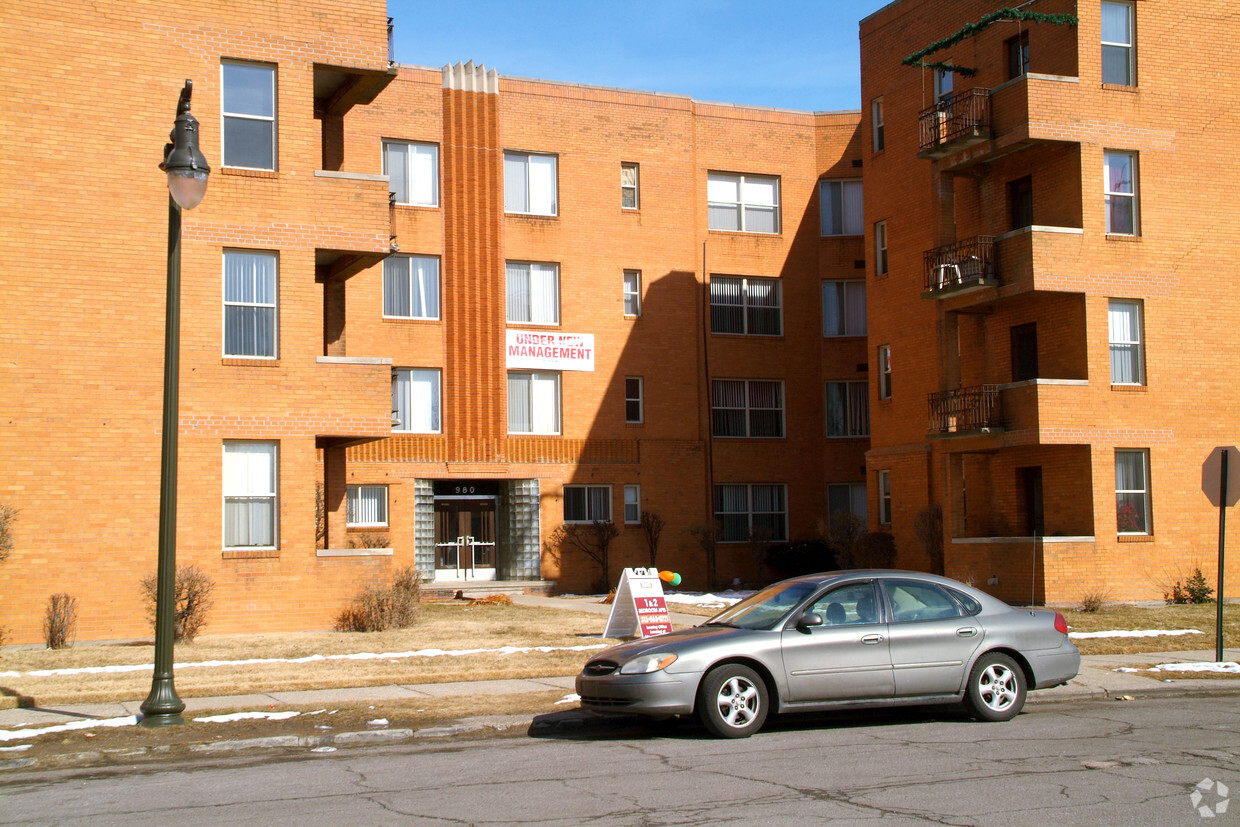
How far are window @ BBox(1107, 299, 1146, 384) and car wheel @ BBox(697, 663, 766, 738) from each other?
17.6 meters

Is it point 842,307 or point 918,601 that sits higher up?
point 842,307

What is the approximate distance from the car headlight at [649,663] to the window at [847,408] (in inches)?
1084

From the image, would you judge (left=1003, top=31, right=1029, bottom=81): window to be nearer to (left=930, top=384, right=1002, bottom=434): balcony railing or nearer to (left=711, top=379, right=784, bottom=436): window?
(left=930, top=384, right=1002, bottom=434): balcony railing

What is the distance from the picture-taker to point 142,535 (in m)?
19.5

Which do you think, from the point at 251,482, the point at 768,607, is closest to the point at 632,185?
the point at 251,482

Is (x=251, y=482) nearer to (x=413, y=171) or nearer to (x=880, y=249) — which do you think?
(x=413, y=171)

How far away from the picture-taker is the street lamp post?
1146 centimetres

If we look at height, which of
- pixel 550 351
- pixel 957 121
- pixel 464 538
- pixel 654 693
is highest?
pixel 957 121

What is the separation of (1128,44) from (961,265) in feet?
19.0

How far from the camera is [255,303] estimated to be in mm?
20781

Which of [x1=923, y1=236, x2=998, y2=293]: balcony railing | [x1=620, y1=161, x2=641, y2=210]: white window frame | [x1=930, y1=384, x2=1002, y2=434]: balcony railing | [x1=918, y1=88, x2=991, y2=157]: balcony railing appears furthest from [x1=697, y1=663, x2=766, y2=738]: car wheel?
[x1=620, y1=161, x2=641, y2=210]: white window frame

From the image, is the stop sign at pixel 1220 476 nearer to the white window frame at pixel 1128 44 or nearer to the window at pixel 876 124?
the white window frame at pixel 1128 44

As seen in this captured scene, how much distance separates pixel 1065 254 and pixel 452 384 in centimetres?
1604

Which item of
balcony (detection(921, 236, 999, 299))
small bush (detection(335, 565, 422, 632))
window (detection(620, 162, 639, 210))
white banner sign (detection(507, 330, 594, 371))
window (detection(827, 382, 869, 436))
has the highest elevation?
window (detection(620, 162, 639, 210))
